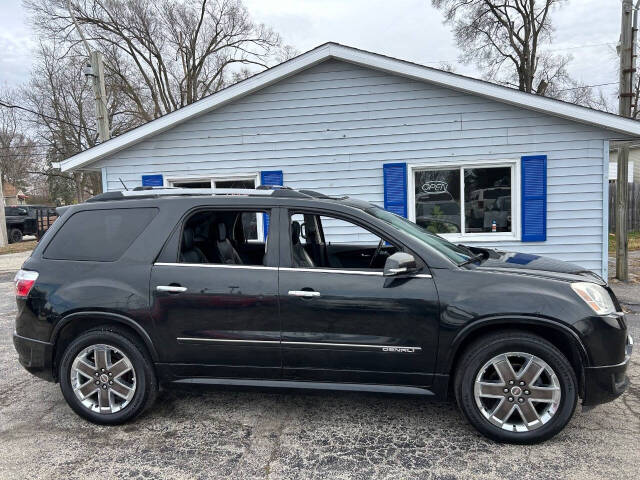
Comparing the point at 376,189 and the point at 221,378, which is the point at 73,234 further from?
the point at 376,189

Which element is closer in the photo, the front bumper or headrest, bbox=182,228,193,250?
the front bumper

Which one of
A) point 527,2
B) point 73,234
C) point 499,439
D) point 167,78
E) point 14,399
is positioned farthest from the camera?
point 167,78

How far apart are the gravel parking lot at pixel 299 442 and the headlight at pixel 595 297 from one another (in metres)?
0.87

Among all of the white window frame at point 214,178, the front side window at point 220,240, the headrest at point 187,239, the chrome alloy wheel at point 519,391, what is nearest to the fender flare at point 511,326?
the chrome alloy wheel at point 519,391

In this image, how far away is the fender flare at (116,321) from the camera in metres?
3.26

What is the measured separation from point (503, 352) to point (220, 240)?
7.66 feet

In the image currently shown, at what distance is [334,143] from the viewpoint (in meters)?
8.09

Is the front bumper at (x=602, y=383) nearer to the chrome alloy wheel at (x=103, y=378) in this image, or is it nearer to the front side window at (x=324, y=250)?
the front side window at (x=324, y=250)

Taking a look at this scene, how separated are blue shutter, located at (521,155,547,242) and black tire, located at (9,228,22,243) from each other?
2560 centimetres

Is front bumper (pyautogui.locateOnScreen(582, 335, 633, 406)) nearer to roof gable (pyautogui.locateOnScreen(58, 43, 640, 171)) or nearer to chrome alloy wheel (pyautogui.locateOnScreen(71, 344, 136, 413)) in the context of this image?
chrome alloy wheel (pyautogui.locateOnScreen(71, 344, 136, 413))

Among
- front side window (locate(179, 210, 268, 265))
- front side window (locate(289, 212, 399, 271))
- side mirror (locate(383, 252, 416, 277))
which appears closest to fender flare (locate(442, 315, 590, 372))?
side mirror (locate(383, 252, 416, 277))

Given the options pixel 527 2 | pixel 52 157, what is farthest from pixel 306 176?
pixel 52 157

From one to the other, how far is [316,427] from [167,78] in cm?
2685

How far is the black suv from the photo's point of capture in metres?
2.89
